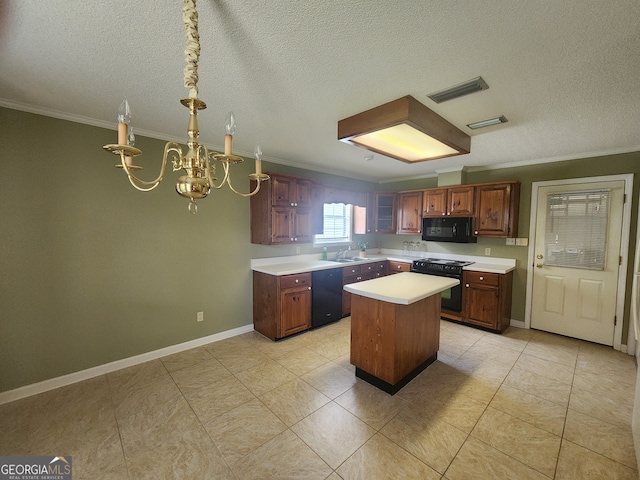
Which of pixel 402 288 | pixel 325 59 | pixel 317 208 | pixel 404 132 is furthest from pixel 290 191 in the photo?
pixel 325 59

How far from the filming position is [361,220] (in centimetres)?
539

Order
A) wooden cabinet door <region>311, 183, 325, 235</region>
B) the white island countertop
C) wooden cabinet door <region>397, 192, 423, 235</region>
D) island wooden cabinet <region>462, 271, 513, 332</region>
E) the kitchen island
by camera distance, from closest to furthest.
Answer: the white island countertop, the kitchen island, island wooden cabinet <region>462, 271, 513, 332</region>, wooden cabinet door <region>311, 183, 325, 235</region>, wooden cabinet door <region>397, 192, 423, 235</region>

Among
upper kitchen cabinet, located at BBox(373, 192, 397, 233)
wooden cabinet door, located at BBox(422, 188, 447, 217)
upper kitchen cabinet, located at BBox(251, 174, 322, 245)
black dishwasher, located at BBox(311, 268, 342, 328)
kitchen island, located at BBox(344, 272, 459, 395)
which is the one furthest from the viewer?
upper kitchen cabinet, located at BBox(373, 192, 397, 233)

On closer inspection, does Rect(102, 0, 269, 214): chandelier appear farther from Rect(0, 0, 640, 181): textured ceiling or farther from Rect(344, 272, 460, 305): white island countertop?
Rect(344, 272, 460, 305): white island countertop

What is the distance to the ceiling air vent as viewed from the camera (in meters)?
1.78

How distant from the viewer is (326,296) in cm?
395

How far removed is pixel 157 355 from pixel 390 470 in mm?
2669

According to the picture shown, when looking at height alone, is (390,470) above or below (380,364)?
below

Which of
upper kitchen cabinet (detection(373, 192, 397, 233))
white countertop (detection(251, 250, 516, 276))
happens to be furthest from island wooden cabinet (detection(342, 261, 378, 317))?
upper kitchen cabinet (detection(373, 192, 397, 233))

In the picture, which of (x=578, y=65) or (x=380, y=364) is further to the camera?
(x=380, y=364)

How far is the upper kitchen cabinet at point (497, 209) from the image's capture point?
387cm

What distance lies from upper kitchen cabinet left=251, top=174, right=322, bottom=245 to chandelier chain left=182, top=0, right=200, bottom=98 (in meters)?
2.32

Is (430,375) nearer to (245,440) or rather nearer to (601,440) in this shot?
(601,440)

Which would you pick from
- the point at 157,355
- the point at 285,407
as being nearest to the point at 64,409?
the point at 157,355
